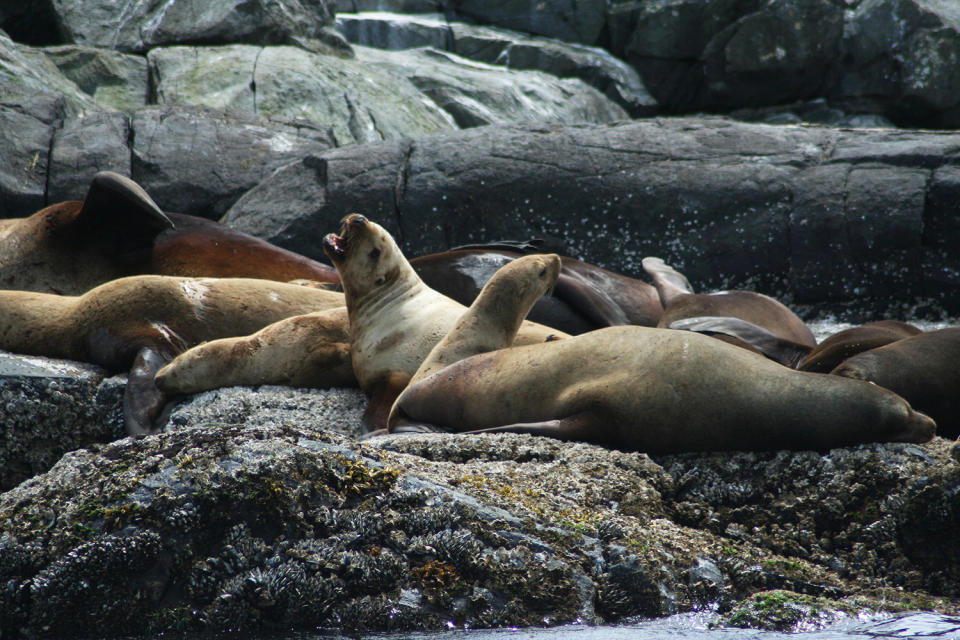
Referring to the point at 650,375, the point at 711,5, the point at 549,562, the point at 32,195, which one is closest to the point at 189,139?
the point at 32,195

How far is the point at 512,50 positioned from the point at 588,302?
1506cm

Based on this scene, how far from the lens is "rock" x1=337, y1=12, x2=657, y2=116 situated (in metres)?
20.1

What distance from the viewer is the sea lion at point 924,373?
12.8 feet

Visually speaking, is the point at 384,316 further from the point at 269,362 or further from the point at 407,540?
the point at 407,540

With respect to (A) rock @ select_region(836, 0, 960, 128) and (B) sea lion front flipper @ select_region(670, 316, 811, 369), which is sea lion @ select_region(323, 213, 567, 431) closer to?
(B) sea lion front flipper @ select_region(670, 316, 811, 369)

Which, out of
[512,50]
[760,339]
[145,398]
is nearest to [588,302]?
[760,339]

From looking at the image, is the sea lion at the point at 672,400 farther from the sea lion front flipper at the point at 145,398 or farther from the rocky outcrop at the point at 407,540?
the sea lion front flipper at the point at 145,398

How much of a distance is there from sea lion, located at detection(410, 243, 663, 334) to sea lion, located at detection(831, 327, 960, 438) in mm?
2360

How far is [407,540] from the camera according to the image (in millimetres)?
2371

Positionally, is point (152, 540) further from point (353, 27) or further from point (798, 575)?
point (353, 27)

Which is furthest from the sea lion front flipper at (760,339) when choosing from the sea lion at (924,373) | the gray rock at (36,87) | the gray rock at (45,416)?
the gray rock at (36,87)

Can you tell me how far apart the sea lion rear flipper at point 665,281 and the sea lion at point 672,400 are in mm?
3044

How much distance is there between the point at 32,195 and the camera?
8.99 metres

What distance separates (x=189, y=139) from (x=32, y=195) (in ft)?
4.96
